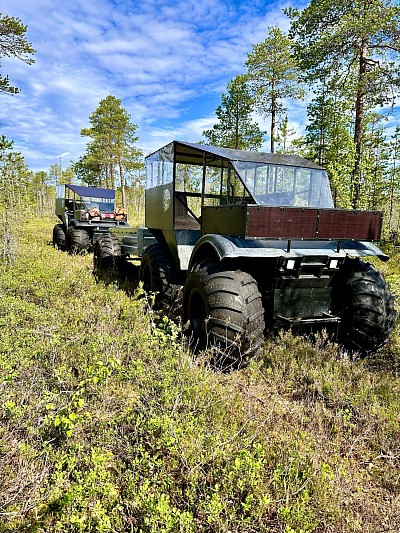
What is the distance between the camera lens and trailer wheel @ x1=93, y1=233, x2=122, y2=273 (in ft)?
→ 25.6

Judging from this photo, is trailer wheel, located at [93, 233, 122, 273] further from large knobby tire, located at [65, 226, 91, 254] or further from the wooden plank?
the wooden plank

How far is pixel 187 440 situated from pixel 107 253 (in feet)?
19.8

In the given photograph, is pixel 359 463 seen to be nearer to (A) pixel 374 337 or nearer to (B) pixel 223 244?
(A) pixel 374 337

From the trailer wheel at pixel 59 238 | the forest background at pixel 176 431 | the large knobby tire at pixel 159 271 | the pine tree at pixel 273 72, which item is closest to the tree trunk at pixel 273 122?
the pine tree at pixel 273 72

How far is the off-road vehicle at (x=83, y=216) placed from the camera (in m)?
11.5

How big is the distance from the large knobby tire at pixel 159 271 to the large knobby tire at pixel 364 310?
2425mm

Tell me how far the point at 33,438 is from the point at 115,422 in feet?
1.77

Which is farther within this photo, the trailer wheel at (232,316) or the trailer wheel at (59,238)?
the trailer wheel at (59,238)

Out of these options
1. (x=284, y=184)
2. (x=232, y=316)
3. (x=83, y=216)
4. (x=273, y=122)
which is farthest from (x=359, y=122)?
(x=232, y=316)

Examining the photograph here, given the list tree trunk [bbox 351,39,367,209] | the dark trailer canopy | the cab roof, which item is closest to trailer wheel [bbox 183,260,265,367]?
the cab roof

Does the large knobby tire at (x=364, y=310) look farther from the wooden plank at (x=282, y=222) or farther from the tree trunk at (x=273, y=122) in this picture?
the tree trunk at (x=273, y=122)

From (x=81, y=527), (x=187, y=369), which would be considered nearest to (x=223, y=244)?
(x=187, y=369)

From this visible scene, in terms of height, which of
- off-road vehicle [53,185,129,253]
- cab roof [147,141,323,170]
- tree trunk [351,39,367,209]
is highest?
tree trunk [351,39,367,209]

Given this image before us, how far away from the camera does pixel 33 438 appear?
7.65 ft
